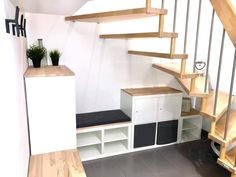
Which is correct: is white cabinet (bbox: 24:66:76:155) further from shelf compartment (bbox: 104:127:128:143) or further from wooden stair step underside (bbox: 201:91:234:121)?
wooden stair step underside (bbox: 201:91:234:121)

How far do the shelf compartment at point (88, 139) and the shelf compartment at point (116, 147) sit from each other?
23 cm

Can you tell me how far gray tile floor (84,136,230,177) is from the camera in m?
2.57

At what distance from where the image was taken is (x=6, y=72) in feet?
3.44

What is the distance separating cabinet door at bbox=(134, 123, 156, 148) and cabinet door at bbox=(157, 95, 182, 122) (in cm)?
19

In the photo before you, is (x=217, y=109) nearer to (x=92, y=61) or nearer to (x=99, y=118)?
(x=99, y=118)

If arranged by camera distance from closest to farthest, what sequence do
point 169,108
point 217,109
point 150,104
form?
point 217,109, point 150,104, point 169,108

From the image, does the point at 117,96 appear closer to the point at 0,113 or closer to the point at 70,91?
the point at 70,91

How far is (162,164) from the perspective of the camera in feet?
9.11

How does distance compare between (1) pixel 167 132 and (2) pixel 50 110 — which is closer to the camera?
(2) pixel 50 110

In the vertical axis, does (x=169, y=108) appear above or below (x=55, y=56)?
below

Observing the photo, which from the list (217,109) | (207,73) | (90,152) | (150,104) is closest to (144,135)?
(150,104)

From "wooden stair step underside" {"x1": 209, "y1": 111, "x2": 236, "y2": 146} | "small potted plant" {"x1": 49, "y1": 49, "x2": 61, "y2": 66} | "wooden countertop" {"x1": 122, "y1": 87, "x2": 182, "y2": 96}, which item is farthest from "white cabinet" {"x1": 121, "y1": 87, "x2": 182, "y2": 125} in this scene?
"small potted plant" {"x1": 49, "y1": 49, "x2": 61, "y2": 66}

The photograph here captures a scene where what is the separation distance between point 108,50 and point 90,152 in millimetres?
1505

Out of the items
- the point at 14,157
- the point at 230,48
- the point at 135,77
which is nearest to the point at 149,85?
the point at 135,77
